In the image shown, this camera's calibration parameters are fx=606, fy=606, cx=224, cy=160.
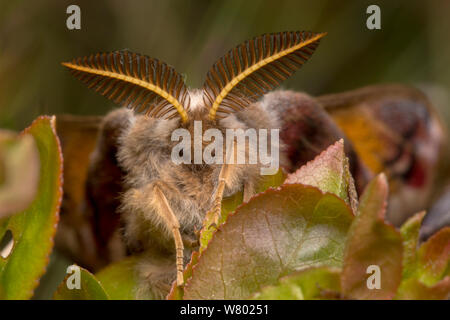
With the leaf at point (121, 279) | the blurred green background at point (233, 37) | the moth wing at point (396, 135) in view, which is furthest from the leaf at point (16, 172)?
the blurred green background at point (233, 37)

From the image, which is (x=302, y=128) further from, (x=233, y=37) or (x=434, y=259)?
(x=233, y=37)

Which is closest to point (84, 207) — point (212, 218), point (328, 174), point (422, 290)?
point (212, 218)

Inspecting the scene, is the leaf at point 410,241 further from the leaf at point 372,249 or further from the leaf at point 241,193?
the leaf at point 241,193

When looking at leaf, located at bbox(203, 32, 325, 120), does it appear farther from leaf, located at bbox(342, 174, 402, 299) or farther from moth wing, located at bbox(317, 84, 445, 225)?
moth wing, located at bbox(317, 84, 445, 225)

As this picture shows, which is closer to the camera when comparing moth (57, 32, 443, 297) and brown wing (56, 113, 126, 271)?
moth (57, 32, 443, 297)

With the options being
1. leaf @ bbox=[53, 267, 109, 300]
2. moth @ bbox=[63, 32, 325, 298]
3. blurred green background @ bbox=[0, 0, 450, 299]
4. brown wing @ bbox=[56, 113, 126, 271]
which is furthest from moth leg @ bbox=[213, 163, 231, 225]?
blurred green background @ bbox=[0, 0, 450, 299]

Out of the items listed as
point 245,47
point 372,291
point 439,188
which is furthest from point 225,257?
point 439,188
